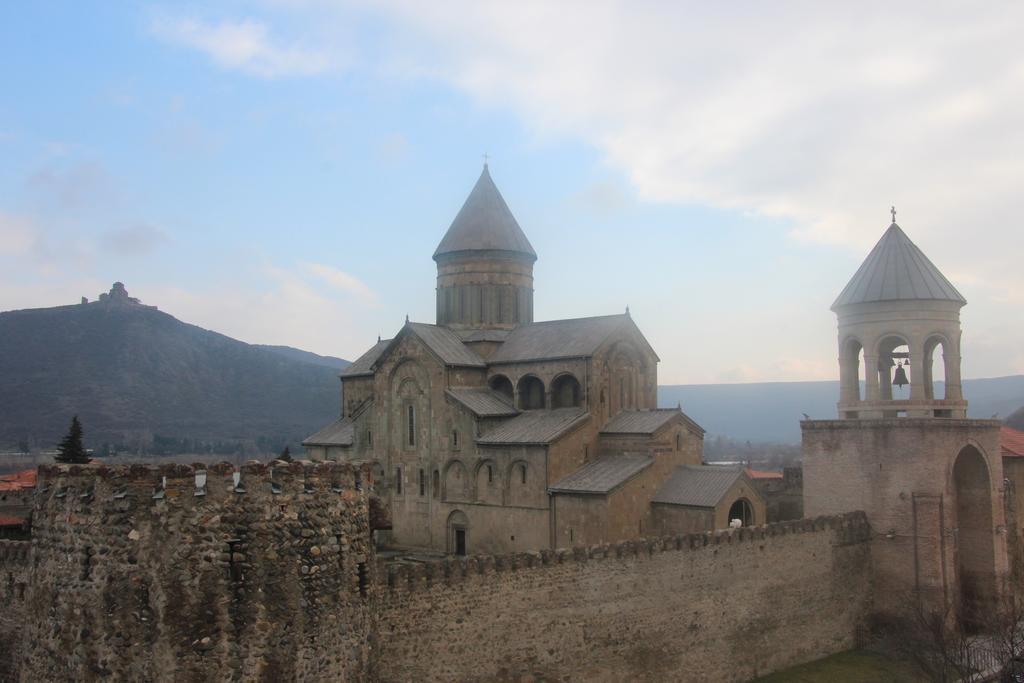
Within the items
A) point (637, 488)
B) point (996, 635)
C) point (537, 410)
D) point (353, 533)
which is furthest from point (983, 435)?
point (353, 533)

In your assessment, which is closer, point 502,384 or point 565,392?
point 565,392

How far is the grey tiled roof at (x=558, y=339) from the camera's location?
2780 centimetres

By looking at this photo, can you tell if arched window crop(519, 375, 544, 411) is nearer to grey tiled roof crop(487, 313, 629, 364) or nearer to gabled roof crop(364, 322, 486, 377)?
grey tiled roof crop(487, 313, 629, 364)

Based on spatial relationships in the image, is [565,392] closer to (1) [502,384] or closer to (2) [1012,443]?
→ (1) [502,384]

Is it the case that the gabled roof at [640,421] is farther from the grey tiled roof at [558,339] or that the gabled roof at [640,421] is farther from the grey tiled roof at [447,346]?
the grey tiled roof at [447,346]

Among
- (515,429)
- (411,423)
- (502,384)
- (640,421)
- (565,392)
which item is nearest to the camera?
(640,421)

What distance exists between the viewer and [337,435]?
34.1 m

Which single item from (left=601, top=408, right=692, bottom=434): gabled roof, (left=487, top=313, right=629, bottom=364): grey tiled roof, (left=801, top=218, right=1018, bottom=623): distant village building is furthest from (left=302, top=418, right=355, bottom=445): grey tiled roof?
(left=801, top=218, right=1018, bottom=623): distant village building

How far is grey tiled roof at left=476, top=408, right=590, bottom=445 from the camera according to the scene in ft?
84.8

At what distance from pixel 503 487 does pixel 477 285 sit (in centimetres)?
854

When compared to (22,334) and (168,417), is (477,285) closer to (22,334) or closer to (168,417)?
(168,417)

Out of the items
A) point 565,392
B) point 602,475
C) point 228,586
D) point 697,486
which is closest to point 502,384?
point 565,392

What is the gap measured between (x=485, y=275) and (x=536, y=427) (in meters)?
7.51

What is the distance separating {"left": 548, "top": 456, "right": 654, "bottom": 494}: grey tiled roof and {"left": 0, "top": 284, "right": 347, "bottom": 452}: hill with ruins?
69.6 m
